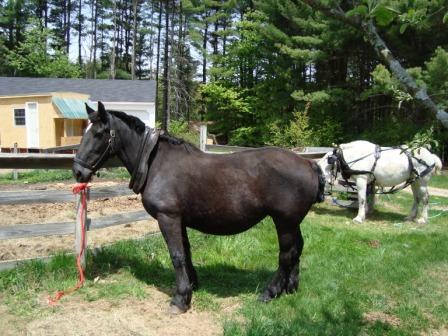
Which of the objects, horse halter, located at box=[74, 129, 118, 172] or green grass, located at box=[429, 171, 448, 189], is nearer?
horse halter, located at box=[74, 129, 118, 172]

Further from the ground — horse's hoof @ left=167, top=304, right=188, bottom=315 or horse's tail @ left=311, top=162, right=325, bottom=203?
horse's tail @ left=311, top=162, right=325, bottom=203

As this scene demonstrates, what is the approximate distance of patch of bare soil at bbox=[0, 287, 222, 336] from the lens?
12.4 ft

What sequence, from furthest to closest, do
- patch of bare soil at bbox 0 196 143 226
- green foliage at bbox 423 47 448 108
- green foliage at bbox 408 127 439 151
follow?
green foliage at bbox 423 47 448 108
patch of bare soil at bbox 0 196 143 226
green foliage at bbox 408 127 439 151

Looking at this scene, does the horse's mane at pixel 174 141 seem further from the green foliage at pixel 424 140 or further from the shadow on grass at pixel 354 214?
the shadow on grass at pixel 354 214

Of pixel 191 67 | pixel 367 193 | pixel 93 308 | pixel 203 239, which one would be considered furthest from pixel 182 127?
pixel 93 308

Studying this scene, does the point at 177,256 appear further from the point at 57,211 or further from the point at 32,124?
the point at 32,124

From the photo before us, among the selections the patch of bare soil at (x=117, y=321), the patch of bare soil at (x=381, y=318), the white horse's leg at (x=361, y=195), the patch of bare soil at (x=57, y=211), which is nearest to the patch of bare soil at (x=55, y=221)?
the patch of bare soil at (x=57, y=211)

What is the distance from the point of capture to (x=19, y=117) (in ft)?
79.2

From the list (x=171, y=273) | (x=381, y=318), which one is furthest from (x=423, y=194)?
(x=171, y=273)

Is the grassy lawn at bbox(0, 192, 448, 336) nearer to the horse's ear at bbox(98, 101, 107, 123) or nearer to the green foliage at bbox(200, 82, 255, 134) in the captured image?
the horse's ear at bbox(98, 101, 107, 123)

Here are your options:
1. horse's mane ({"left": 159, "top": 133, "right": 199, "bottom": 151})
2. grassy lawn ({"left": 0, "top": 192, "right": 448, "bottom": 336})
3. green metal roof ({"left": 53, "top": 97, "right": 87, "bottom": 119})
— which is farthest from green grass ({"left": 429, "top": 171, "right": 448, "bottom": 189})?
green metal roof ({"left": 53, "top": 97, "right": 87, "bottom": 119})

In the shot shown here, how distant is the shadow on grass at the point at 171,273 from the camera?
4883mm

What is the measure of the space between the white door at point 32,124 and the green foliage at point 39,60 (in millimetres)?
18346

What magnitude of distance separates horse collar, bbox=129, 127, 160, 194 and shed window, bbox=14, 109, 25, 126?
73.9ft
